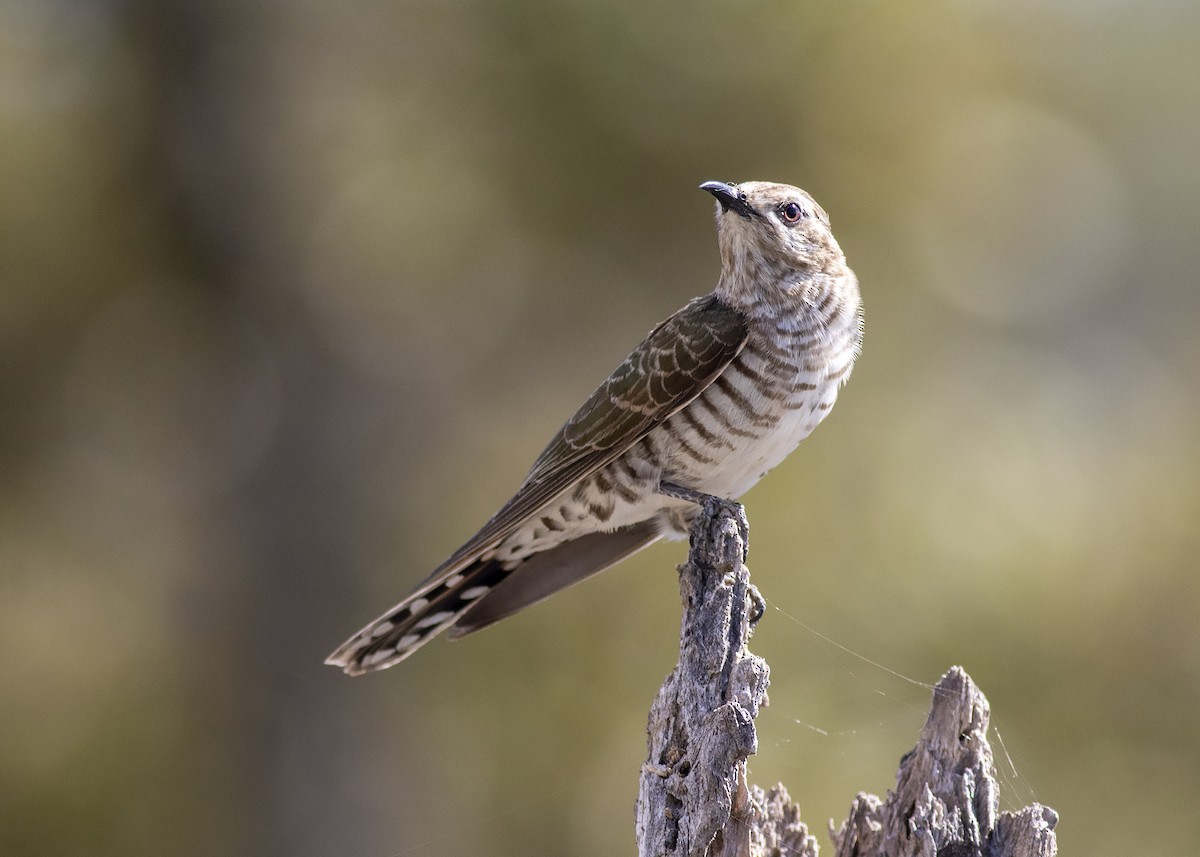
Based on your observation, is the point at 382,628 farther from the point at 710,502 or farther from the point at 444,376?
the point at 444,376

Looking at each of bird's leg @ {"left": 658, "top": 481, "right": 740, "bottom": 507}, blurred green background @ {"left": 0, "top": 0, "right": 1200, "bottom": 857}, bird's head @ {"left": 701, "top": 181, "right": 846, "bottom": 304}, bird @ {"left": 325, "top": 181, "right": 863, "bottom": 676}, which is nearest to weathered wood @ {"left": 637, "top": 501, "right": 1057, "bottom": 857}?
bird's leg @ {"left": 658, "top": 481, "right": 740, "bottom": 507}

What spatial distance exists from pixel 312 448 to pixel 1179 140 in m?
7.36

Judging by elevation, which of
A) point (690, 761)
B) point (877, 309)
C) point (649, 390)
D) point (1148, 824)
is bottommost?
point (690, 761)

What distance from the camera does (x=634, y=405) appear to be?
15.0ft

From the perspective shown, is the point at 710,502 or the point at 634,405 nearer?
the point at 710,502

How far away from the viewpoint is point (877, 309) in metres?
8.12

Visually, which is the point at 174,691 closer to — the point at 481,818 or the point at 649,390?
the point at 481,818

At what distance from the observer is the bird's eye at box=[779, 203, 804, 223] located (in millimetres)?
4789

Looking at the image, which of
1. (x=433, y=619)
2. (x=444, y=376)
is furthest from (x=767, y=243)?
(x=444, y=376)

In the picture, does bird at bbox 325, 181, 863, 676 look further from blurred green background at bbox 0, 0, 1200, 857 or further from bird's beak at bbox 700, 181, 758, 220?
blurred green background at bbox 0, 0, 1200, 857

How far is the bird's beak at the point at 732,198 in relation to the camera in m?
4.70

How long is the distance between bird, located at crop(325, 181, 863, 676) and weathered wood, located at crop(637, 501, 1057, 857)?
1139 mm

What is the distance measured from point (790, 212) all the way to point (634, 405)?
0.99m

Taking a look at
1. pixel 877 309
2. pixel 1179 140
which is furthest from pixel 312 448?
pixel 1179 140
